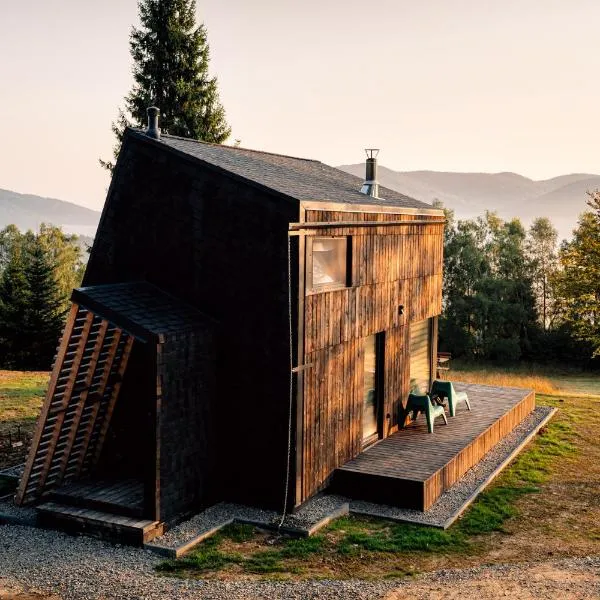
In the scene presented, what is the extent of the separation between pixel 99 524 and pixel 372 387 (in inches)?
230

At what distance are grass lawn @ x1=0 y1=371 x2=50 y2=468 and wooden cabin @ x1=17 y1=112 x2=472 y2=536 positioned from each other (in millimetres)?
3074

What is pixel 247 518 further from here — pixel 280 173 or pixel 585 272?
pixel 585 272

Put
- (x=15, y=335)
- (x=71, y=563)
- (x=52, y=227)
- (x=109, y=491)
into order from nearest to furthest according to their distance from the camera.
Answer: (x=71, y=563)
(x=109, y=491)
(x=15, y=335)
(x=52, y=227)

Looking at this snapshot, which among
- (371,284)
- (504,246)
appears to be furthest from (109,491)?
(504,246)

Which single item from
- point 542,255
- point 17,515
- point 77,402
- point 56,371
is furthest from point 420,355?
point 542,255

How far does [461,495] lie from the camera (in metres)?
11.5

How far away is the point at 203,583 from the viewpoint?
8062 millimetres

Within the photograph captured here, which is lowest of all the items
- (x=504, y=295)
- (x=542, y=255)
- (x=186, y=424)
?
(x=186, y=424)

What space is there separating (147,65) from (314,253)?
21129 mm

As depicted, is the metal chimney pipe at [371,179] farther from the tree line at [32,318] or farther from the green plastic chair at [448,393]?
the tree line at [32,318]

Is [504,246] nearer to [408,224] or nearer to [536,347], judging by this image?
[536,347]

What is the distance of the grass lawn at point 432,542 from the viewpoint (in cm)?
862

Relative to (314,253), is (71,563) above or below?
below

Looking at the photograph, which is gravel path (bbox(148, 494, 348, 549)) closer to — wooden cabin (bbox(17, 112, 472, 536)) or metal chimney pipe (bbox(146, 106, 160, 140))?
wooden cabin (bbox(17, 112, 472, 536))
